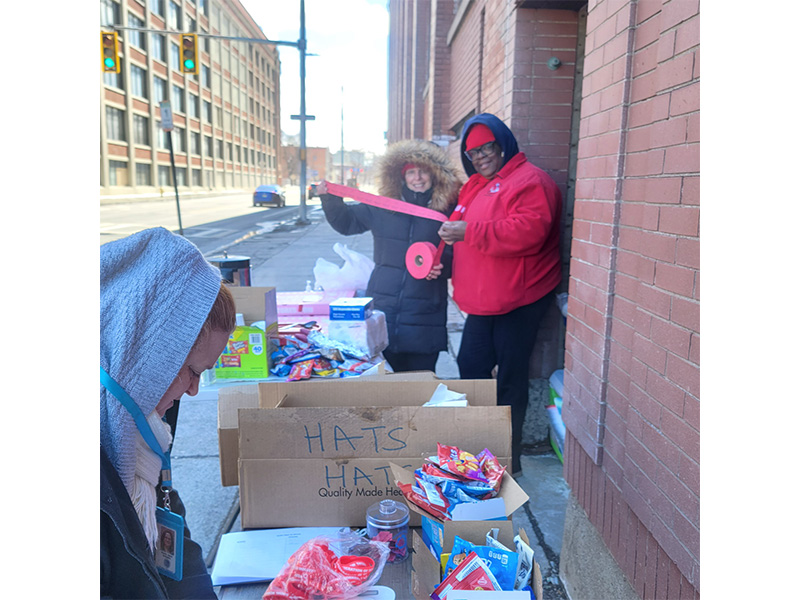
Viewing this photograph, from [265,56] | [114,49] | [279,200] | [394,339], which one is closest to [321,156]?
[265,56]

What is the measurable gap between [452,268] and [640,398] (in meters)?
1.83

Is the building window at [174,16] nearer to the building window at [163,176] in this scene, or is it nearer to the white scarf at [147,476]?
the building window at [163,176]

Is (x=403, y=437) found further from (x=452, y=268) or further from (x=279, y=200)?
(x=279, y=200)

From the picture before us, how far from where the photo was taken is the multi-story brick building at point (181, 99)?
1257 inches

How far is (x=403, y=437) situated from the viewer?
1640 millimetres

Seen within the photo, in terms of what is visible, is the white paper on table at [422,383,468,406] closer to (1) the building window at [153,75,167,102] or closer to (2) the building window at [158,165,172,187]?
(1) the building window at [153,75,167,102]

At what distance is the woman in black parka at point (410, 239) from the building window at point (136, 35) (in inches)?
1394

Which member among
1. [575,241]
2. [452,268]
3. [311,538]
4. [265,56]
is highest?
[265,56]

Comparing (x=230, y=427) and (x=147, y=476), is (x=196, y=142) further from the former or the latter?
(x=147, y=476)

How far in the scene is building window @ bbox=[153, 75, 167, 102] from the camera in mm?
36234

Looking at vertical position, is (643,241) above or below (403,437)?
above

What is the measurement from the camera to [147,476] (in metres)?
1.24

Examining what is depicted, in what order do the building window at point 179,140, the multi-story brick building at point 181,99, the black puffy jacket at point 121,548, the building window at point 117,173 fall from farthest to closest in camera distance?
the building window at point 179,140
the building window at point 117,173
the multi-story brick building at point 181,99
the black puffy jacket at point 121,548

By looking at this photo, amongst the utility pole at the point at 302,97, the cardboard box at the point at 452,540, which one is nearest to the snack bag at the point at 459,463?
the cardboard box at the point at 452,540
